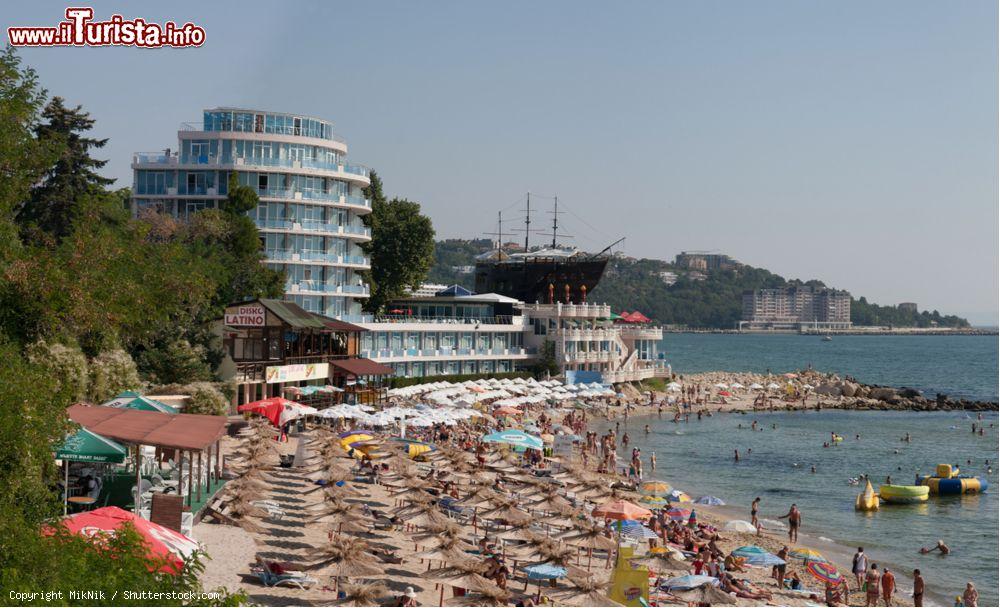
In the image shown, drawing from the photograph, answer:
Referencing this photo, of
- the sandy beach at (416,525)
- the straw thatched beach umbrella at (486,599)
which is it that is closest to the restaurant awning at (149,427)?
the sandy beach at (416,525)

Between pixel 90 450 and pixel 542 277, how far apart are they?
88049 mm

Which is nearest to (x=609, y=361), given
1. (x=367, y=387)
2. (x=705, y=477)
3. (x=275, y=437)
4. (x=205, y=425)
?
(x=367, y=387)

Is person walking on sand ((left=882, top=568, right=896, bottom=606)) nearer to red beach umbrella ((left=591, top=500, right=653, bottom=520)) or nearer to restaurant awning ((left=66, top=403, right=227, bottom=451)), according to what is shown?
red beach umbrella ((left=591, top=500, right=653, bottom=520))

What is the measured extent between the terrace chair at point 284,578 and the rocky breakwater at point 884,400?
7712 centimetres

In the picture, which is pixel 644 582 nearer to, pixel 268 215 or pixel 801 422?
pixel 268 215

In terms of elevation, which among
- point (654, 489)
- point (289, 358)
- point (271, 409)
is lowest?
point (654, 489)

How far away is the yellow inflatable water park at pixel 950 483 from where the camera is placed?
48.5 metres

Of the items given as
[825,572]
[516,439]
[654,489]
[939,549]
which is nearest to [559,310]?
[516,439]

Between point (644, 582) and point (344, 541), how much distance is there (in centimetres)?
746

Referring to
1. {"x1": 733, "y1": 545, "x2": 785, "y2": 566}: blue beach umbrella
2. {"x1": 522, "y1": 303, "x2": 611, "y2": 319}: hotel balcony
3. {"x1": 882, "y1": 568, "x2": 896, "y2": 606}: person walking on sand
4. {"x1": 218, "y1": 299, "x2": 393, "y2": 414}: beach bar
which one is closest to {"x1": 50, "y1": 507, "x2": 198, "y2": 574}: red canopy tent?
{"x1": 733, "y1": 545, "x2": 785, "y2": 566}: blue beach umbrella

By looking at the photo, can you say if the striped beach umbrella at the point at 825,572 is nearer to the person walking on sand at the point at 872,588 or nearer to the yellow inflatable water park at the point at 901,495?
the person walking on sand at the point at 872,588

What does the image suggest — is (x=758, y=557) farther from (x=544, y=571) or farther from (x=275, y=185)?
(x=275, y=185)

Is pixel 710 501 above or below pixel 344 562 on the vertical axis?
below

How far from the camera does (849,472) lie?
5466cm
